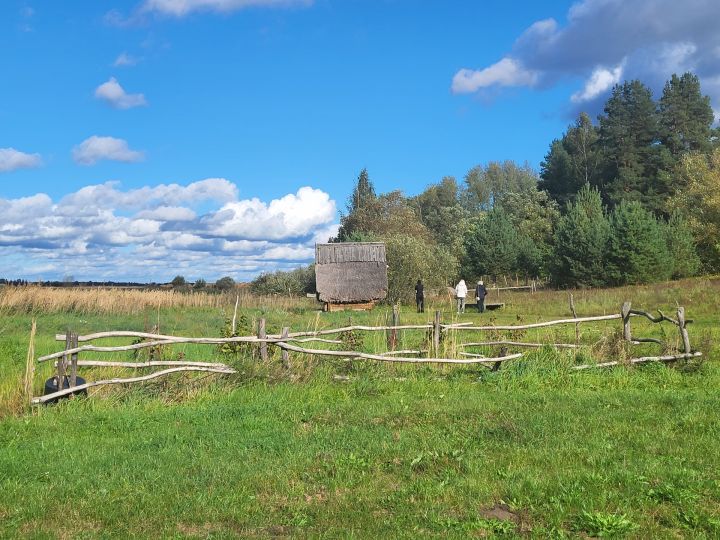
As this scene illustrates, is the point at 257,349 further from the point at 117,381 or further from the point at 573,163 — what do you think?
the point at 573,163

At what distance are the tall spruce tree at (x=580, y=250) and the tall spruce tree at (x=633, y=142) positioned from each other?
14998 millimetres

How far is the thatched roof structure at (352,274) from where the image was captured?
131 ft

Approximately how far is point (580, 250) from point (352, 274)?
1723 centimetres

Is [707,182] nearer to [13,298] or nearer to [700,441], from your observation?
[13,298]

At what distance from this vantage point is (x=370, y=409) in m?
9.04

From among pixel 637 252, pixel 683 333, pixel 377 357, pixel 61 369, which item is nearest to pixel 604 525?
pixel 377 357

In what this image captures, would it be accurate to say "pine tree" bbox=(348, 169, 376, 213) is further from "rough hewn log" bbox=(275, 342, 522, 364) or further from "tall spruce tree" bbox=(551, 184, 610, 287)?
"rough hewn log" bbox=(275, 342, 522, 364)

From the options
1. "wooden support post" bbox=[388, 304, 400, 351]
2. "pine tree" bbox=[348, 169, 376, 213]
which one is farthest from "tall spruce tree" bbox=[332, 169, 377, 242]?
"wooden support post" bbox=[388, 304, 400, 351]

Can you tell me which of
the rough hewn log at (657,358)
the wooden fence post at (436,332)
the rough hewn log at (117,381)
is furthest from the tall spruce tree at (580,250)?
the rough hewn log at (117,381)

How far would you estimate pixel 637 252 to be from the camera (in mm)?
44156

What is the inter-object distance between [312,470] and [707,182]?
5266cm

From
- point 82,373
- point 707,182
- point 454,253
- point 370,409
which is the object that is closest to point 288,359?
point 370,409

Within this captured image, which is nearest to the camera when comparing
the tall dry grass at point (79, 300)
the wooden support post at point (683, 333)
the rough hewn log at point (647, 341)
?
the wooden support post at point (683, 333)

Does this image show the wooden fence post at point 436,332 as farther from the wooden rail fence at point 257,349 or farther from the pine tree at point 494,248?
A: the pine tree at point 494,248
